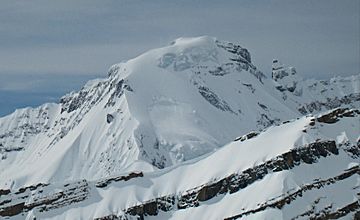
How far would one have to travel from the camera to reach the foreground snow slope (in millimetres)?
154500

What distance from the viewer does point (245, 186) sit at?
166m

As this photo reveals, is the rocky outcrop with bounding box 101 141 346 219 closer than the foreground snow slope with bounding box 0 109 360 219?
No

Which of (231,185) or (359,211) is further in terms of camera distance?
(231,185)

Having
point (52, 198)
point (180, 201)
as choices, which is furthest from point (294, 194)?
point (52, 198)

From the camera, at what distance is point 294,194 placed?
506ft

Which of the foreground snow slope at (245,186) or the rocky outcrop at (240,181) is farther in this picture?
the rocky outcrop at (240,181)

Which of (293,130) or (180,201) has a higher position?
(293,130)

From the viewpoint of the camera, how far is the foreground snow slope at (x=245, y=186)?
154500 millimetres

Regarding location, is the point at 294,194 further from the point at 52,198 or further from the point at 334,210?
the point at 52,198

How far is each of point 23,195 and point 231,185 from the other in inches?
2173

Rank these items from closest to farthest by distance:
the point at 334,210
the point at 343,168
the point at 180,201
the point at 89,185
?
the point at 334,210 → the point at 343,168 → the point at 180,201 → the point at 89,185

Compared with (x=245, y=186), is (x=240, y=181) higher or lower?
higher

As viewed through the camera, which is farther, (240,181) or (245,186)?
(240,181)

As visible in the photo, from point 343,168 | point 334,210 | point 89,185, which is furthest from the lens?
point 89,185
